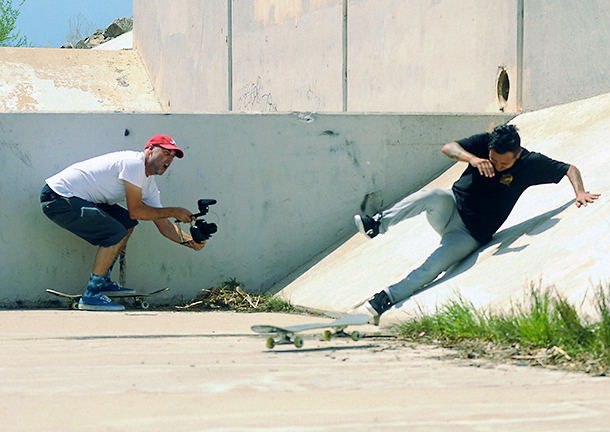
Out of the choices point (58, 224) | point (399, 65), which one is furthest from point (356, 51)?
point (58, 224)

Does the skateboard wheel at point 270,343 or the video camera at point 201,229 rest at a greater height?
the video camera at point 201,229

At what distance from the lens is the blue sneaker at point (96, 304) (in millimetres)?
5891

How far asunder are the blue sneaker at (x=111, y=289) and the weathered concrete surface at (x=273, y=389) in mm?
1926

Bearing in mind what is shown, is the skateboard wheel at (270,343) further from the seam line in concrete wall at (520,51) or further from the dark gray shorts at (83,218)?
the seam line in concrete wall at (520,51)

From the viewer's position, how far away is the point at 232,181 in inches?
262

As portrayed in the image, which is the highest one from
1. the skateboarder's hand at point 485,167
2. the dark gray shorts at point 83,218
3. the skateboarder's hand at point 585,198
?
the skateboarder's hand at point 485,167

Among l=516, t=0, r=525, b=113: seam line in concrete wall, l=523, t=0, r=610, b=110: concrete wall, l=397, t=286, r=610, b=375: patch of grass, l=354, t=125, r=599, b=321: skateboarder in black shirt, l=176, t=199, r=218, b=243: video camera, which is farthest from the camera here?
l=516, t=0, r=525, b=113: seam line in concrete wall

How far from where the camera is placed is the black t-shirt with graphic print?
4.89 m

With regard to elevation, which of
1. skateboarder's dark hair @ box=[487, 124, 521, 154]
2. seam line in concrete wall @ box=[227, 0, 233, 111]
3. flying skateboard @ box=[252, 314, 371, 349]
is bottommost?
flying skateboard @ box=[252, 314, 371, 349]

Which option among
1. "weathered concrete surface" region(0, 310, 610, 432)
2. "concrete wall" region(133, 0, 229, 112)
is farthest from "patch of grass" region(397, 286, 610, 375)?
"concrete wall" region(133, 0, 229, 112)

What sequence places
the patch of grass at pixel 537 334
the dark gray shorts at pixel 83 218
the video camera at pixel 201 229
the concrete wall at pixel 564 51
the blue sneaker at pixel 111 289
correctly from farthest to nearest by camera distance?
the concrete wall at pixel 564 51
the video camera at pixel 201 229
the blue sneaker at pixel 111 289
the dark gray shorts at pixel 83 218
the patch of grass at pixel 537 334

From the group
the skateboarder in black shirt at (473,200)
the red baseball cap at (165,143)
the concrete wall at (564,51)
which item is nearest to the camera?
the skateboarder in black shirt at (473,200)

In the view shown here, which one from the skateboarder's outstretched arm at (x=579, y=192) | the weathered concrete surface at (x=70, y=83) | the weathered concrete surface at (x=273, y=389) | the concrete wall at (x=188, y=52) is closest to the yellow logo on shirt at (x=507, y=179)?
the skateboarder's outstretched arm at (x=579, y=192)

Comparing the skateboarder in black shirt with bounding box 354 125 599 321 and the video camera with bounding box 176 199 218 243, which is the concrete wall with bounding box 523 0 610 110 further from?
the video camera with bounding box 176 199 218 243
